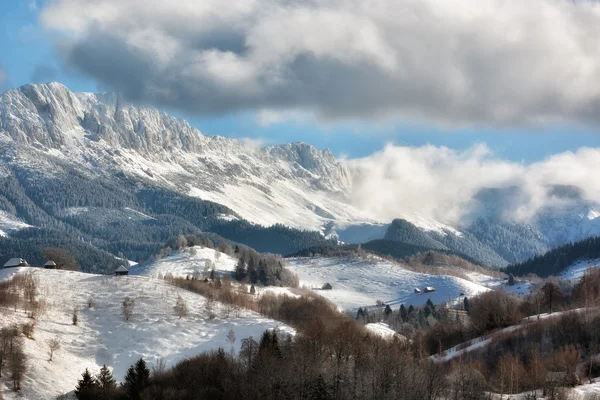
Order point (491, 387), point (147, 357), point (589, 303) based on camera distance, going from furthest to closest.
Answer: point (589, 303) < point (147, 357) < point (491, 387)

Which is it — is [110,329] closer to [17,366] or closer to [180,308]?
[180,308]

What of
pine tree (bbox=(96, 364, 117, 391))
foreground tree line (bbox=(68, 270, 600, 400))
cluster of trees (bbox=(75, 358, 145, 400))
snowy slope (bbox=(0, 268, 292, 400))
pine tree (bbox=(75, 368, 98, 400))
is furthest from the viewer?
snowy slope (bbox=(0, 268, 292, 400))

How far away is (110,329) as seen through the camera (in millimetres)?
145750

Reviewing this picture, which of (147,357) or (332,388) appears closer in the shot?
(332,388)

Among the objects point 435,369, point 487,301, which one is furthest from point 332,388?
point 487,301

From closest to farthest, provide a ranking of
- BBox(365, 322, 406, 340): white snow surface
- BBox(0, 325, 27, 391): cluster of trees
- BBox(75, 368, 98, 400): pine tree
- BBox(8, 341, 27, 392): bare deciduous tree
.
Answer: BBox(75, 368, 98, 400): pine tree < BBox(8, 341, 27, 392): bare deciduous tree < BBox(0, 325, 27, 391): cluster of trees < BBox(365, 322, 406, 340): white snow surface

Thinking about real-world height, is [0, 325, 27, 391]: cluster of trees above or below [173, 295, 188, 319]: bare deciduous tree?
below

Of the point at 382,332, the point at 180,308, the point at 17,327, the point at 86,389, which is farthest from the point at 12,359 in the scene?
the point at 382,332

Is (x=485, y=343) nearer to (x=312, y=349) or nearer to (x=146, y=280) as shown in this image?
(x=312, y=349)

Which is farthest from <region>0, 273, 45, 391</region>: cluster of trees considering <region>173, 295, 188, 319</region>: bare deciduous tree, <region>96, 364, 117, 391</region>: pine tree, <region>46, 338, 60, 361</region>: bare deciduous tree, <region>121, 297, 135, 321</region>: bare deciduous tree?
<region>173, 295, 188, 319</region>: bare deciduous tree

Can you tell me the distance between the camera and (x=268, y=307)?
7461 inches

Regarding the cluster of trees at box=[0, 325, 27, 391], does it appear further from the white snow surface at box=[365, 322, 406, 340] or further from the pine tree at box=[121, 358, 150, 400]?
the white snow surface at box=[365, 322, 406, 340]

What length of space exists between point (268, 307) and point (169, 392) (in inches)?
3495

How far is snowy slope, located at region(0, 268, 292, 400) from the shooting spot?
386 feet
